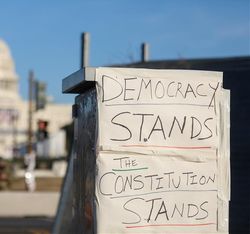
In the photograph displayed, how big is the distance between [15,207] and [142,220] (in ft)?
51.8

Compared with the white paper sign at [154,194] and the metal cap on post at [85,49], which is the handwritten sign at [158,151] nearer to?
the white paper sign at [154,194]

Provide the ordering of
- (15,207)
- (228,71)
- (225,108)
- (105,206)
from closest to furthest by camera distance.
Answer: (105,206) → (225,108) → (228,71) → (15,207)

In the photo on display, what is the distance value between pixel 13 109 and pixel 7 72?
87.5ft

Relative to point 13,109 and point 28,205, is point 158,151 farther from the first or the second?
point 13,109

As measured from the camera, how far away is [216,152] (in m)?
5.20

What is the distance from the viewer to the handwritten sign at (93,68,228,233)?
4969 millimetres

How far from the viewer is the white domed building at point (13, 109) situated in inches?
4981

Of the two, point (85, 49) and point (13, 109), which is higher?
point (85, 49)

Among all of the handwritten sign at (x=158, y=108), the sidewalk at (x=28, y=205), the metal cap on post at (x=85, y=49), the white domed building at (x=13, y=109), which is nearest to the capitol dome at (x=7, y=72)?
the white domed building at (x=13, y=109)

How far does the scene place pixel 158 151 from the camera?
504 cm

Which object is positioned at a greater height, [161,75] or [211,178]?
[161,75]

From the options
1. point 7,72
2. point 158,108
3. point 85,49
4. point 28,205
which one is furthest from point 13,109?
point 158,108

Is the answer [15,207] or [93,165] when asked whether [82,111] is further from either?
[15,207]

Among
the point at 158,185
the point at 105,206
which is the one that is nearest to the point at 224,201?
the point at 158,185
